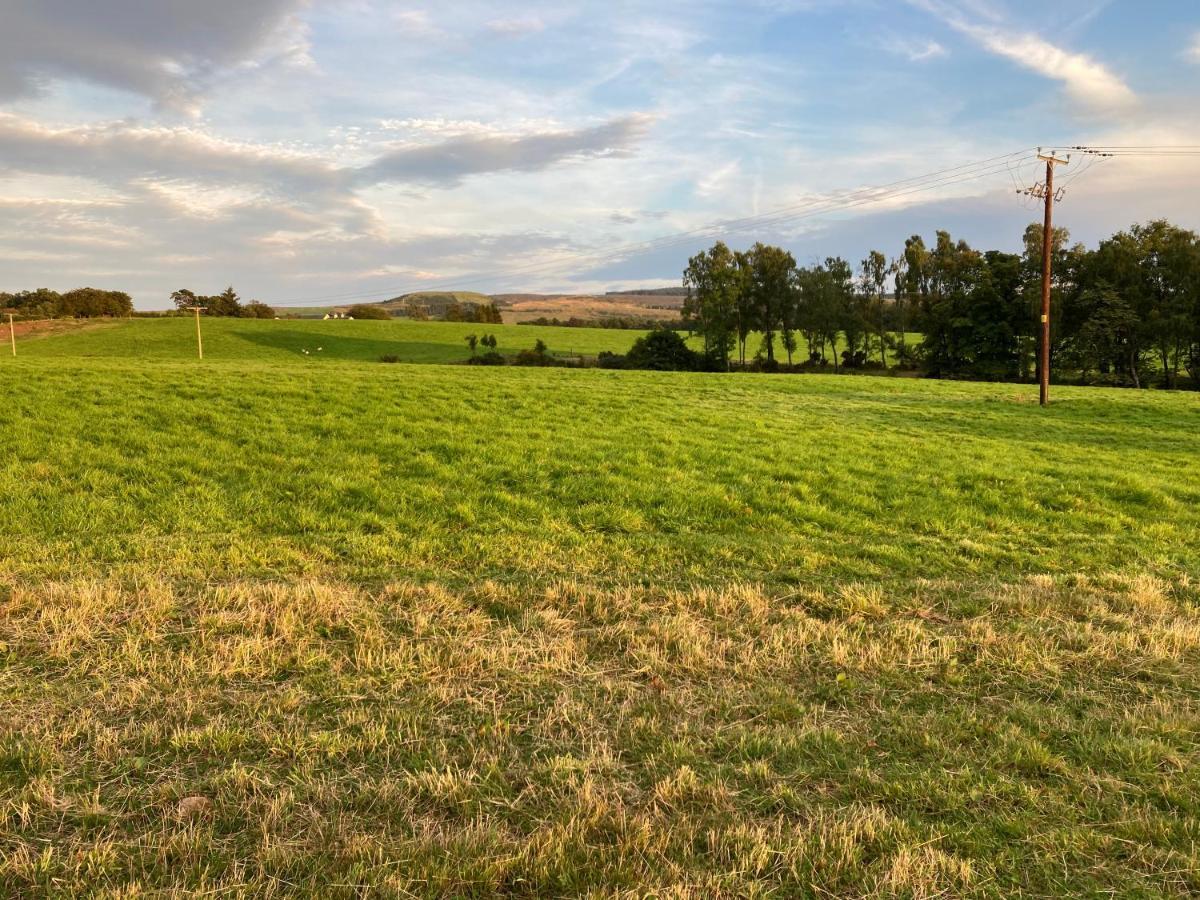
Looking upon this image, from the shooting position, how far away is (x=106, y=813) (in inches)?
137

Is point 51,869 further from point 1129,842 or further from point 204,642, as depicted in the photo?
point 1129,842

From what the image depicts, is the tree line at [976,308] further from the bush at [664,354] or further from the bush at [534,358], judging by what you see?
the bush at [534,358]

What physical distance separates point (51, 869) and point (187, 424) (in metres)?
14.1

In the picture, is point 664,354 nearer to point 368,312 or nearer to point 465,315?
point 465,315

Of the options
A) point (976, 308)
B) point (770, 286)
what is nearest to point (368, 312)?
point (770, 286)

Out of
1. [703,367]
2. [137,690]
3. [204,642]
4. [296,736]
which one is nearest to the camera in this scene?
[296,736]

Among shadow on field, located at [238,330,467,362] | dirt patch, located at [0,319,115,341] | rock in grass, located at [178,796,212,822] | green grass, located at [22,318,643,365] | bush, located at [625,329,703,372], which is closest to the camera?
rock in grass, located at [178,796,212,822]

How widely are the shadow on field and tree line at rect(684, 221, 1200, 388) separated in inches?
1146

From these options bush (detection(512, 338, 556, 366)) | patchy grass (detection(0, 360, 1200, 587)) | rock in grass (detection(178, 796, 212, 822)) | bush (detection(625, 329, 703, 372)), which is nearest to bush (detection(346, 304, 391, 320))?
bush (detection(512, 338, 556, 366))

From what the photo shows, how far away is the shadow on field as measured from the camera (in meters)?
74.7

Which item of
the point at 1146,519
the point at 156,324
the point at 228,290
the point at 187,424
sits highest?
the point at 228,290

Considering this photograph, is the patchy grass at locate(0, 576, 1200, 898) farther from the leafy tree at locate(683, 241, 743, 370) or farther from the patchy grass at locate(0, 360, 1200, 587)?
the leafy tree at locate(683, 241, 743, 370)

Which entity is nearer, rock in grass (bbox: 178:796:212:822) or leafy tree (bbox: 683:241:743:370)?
rock in grass (bbox: 178:796:212:822)

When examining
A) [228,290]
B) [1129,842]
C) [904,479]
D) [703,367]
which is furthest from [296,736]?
[228,290]
